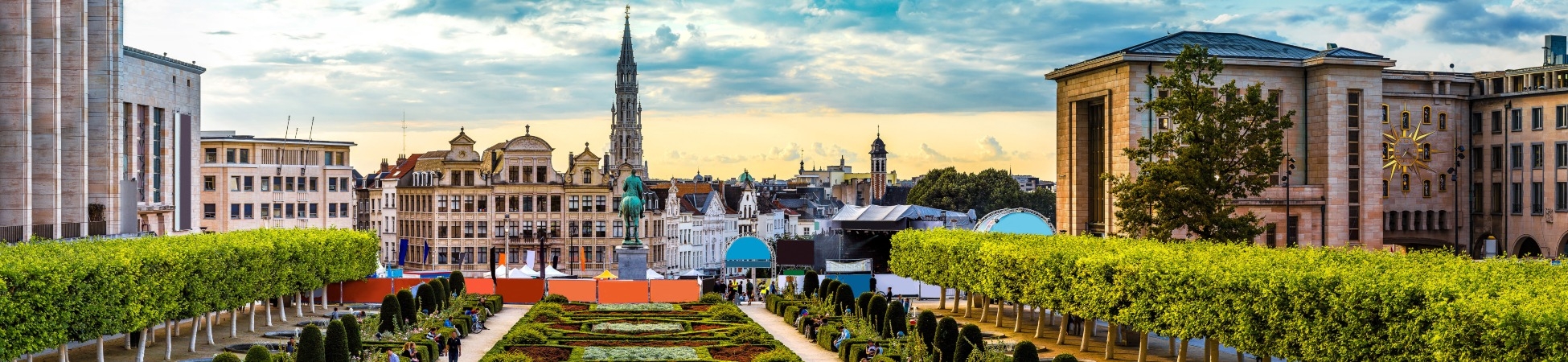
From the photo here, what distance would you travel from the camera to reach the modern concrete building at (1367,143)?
8338 cm

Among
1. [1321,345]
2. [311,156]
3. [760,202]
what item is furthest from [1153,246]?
[760,202]

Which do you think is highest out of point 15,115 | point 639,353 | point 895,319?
point 15,115

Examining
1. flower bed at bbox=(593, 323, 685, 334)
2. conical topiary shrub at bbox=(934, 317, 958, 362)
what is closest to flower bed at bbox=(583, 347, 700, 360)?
flower bed at bbox=(593, 323, 685, 334)

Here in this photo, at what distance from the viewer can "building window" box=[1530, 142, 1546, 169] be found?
90.1 meters

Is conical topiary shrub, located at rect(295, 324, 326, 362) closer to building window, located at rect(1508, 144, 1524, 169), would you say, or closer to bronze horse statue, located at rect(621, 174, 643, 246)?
bronze horse statue, located at rect(621, 174, 643, 246)

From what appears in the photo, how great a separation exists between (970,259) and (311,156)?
81.9 m

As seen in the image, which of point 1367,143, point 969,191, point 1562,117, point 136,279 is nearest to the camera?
point 136,279

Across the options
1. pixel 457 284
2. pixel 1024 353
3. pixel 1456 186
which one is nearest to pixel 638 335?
pixel 457 284

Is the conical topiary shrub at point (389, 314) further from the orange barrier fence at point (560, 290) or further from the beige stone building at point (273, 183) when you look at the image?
the beige stone building at point (273, 183)

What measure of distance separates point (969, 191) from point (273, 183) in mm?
79226

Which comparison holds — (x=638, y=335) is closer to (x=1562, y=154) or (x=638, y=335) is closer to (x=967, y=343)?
(x=967, y=343)

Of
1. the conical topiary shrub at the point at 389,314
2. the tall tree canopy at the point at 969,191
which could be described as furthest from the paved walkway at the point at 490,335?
the tall tree canopy at the point at 969,191

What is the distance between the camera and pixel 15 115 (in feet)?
222

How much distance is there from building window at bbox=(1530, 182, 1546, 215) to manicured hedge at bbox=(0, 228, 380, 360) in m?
68.0
